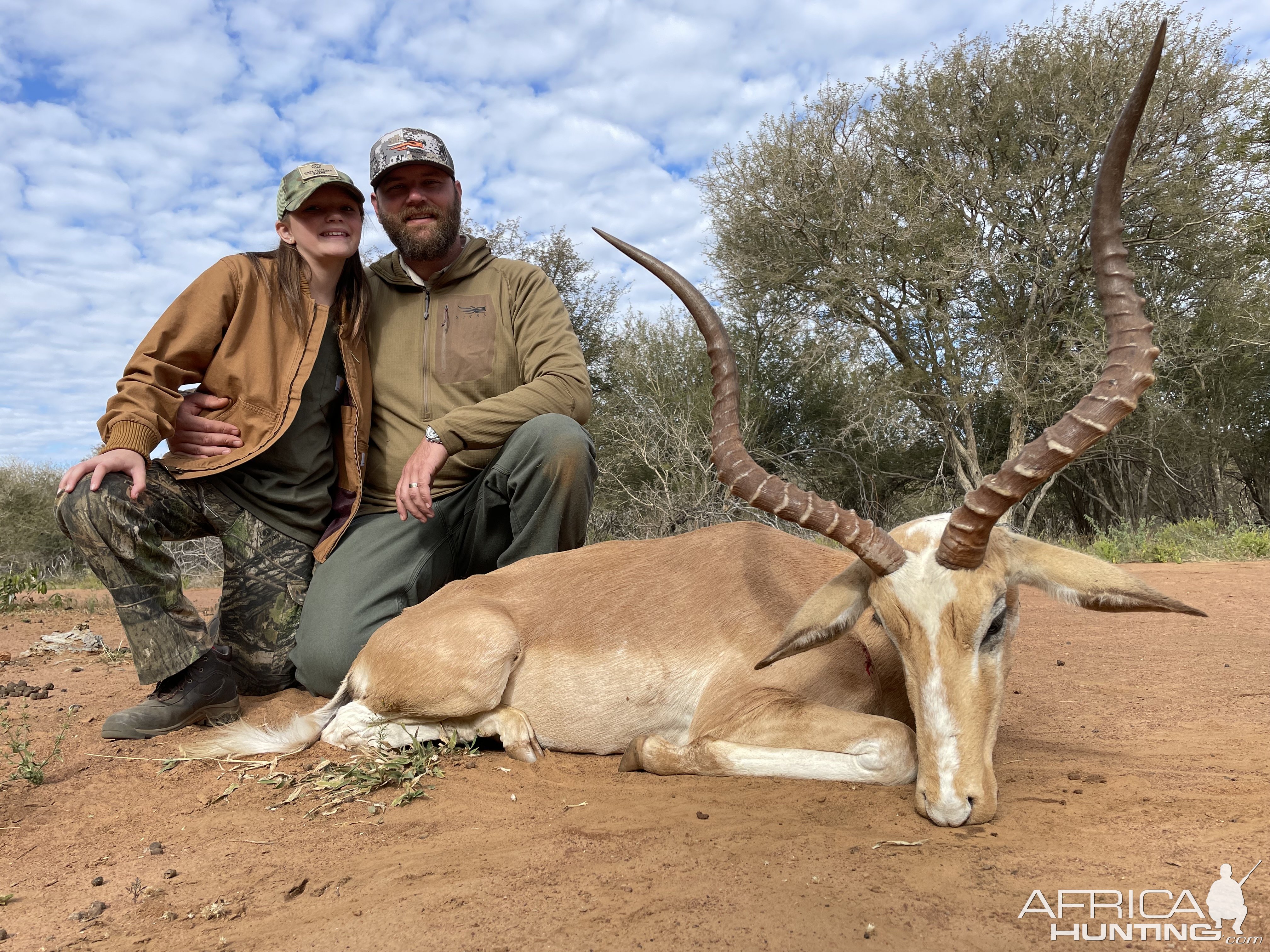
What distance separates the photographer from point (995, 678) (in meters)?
2.89

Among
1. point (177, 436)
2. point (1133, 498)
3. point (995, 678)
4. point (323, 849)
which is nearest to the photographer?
point (323, 849)

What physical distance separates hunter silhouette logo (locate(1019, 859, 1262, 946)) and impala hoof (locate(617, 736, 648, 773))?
1.75 metres

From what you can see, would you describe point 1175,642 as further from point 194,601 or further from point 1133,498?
point 1133,498

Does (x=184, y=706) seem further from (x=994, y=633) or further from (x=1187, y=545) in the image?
(x=1187, y=545)

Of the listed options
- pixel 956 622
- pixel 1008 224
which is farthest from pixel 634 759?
pixel 1008 224

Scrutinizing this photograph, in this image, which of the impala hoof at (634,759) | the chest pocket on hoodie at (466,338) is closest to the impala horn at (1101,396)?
the impala hoof at (634,759)

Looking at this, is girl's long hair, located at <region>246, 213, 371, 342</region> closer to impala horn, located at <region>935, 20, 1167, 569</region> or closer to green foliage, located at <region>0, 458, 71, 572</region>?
impala horn, located at <region>935, 20, 1167, 569</region>

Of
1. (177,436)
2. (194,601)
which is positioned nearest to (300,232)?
(177,436)

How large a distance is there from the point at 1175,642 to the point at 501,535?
4404 mm

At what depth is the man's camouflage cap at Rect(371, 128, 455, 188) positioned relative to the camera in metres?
5.28

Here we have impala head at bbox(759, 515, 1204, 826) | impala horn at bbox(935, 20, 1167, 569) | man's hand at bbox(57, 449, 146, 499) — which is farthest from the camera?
man's hand at bbox(57, 449, 146, 499)

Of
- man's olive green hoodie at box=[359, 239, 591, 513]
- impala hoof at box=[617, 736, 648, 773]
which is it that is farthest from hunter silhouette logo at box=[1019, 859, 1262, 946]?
man's olive green hoodie at box=[359, 239, 591, 513]

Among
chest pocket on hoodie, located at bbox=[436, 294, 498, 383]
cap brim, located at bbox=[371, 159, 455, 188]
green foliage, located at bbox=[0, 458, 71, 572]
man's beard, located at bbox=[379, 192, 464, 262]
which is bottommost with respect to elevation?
green foliage, located at bbox=[0, 458, 71, 572]

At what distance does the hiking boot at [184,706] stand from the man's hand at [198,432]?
1.12 m
